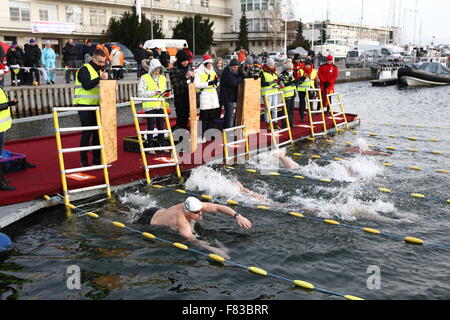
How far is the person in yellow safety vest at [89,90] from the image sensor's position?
8.25 m

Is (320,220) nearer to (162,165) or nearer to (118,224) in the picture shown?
(118,224)

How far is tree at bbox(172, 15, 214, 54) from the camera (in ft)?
179

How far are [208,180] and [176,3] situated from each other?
184ft

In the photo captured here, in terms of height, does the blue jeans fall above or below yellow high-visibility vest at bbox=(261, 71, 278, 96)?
below

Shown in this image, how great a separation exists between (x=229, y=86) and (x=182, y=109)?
1.51 meters

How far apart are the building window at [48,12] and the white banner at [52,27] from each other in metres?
3.26

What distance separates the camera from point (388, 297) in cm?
515

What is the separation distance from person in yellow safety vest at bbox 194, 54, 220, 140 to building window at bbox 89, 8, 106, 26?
147 ft

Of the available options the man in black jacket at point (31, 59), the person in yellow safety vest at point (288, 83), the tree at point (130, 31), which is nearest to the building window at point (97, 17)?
the tree at point (130, 31)

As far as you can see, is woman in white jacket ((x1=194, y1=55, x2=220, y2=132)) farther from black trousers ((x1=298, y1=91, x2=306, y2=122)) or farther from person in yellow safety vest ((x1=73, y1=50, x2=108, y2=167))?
black trousers ((x1=298, y1=91, x2=306, y2=122))

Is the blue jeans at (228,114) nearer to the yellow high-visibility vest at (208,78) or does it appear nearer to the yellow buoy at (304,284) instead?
the yellow high-visibility vest at (208,78)

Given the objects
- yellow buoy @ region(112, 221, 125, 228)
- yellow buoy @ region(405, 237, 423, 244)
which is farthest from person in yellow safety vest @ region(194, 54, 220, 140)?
yellow buoy @ region(405, 237, 423, 244)

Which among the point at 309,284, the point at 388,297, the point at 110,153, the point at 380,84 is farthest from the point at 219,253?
the point at 380,84

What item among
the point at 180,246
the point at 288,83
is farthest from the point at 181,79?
the point at 180,246
